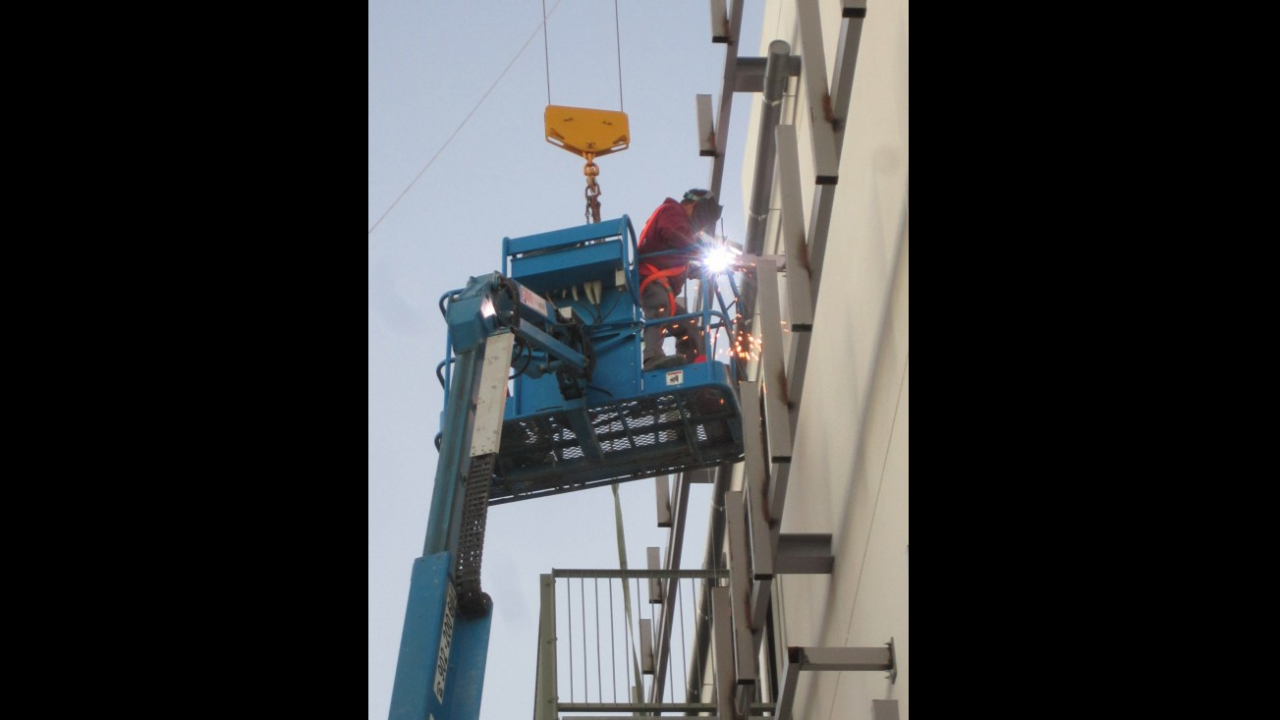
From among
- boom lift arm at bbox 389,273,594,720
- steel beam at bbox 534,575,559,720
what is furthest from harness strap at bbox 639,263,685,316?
steel beam at bbox 534,575,559,720

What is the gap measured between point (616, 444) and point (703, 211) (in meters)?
2.10

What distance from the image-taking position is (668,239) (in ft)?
44.0

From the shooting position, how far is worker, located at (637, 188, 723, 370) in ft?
43.4

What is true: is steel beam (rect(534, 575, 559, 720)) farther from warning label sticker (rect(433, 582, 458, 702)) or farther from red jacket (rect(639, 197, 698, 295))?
red jacket (rect(639, 197, 698, 295))

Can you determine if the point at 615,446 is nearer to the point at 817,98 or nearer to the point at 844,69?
the point at 817,98

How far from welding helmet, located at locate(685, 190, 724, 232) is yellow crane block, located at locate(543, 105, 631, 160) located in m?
1.57

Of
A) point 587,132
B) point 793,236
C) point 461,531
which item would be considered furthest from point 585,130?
point 793,236

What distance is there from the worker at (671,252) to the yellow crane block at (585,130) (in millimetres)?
1442

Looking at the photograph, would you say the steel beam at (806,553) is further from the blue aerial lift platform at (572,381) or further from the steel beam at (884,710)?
the steel beam at (884,710)

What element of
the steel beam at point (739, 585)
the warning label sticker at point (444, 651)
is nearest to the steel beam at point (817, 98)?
the steel beam at point (739, 585)

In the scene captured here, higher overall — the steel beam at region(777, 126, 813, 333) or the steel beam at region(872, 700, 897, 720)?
the steel beam at region(777, 126, 813, 333)

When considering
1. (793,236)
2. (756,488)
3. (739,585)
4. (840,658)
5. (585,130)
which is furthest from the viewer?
(585,130)
